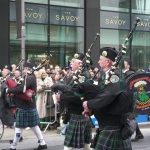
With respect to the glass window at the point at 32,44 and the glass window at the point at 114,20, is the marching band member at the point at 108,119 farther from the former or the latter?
the glass window at the point at 114,20

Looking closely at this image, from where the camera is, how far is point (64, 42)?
17.2 meters

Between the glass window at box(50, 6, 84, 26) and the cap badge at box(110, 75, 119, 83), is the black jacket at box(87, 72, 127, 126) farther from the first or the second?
the glass window at box(50, 6, 84, 26)

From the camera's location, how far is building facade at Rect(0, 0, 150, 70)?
15.5 meters

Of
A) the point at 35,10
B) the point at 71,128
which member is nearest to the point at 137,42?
the point at 35,10

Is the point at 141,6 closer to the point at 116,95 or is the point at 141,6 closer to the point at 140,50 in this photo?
the point at 140,50

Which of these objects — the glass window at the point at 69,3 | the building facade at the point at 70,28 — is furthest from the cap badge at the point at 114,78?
the glass window at the point at 69,3

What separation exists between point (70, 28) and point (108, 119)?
1371cm

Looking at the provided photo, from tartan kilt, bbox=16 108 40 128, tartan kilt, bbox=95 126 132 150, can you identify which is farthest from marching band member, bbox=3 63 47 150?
tartan kilt, bbox=95 126 132 150

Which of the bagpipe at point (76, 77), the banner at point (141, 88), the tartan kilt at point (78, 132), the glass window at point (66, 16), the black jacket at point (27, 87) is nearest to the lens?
the bagpipe at point (76, 77)

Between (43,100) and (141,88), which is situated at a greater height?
(141,88)

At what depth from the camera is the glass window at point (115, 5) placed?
18.0 metres

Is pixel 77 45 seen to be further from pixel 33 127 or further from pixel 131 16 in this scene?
pixel 33 127

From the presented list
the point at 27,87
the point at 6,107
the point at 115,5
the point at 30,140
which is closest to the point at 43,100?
the point at 30,140

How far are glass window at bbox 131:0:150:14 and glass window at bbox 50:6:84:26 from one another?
3450mm
